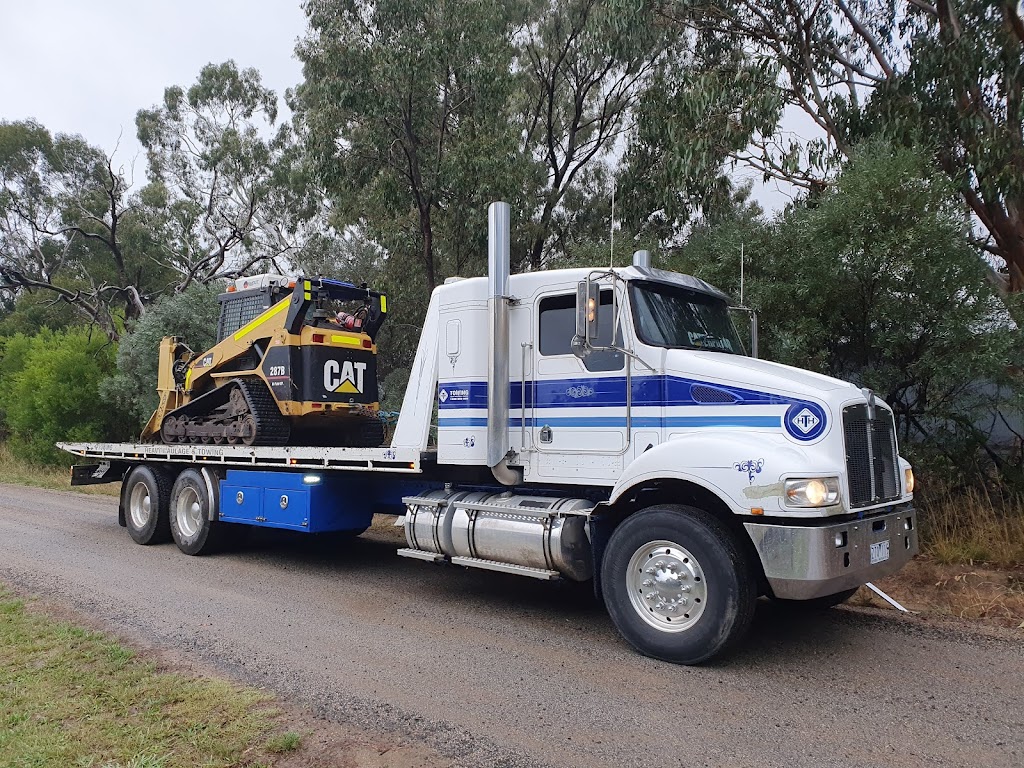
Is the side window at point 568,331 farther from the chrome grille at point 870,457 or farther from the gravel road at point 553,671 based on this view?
the gravel road at point 553,671

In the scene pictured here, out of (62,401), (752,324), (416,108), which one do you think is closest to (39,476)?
(62,401)

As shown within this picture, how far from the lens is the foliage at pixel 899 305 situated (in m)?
8.40

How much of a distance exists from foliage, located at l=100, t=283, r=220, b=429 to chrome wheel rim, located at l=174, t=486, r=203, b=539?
31.9 feet

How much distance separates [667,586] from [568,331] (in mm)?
2215

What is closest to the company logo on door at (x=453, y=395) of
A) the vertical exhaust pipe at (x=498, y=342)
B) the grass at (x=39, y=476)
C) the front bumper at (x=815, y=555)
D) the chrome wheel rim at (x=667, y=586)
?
the vertical exhaust pipe at (x=498, y=342)

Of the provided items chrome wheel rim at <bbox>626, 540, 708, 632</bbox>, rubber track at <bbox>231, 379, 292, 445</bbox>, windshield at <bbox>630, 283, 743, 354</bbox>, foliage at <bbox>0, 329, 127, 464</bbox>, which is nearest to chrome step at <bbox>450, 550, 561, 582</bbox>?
chrome wheel rim at <bbox>626, 540, 708, 632</bbox>

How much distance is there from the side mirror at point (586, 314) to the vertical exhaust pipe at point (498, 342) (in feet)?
2.98

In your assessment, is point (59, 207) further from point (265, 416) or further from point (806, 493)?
point (806, 493)

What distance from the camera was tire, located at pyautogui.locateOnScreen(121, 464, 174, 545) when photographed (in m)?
10.2

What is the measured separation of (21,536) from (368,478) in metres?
5.99

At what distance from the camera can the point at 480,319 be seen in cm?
695

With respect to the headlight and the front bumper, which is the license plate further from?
the headlight

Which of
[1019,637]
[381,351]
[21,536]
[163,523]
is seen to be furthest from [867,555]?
[381,351]

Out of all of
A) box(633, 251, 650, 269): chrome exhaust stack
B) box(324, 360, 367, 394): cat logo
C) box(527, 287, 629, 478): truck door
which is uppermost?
box(633, 251, 650, 269): chrome exhaust stack
